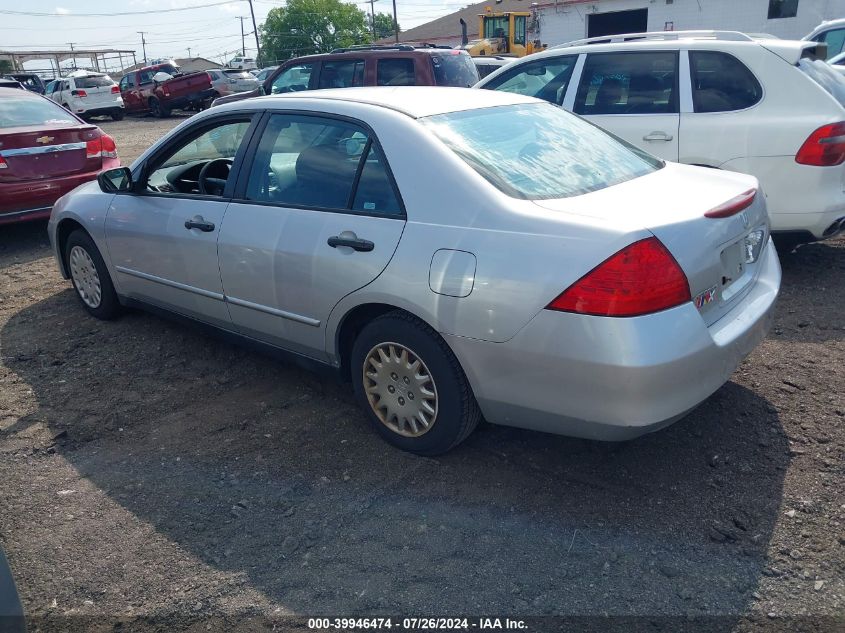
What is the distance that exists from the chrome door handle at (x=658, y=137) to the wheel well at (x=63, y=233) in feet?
14.5

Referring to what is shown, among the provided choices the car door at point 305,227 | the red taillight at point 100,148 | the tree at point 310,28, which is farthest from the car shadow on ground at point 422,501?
the tree at point 310,28

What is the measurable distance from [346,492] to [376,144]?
1618 millimetres

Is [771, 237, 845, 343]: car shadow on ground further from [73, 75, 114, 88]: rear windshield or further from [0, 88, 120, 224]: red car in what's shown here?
[73, 75, 114, 88]: rear windshield

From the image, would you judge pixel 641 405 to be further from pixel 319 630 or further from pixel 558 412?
pixel 319 630

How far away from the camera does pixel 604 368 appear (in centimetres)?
267

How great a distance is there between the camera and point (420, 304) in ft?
10.1

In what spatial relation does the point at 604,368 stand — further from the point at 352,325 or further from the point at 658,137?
the point at 658,137

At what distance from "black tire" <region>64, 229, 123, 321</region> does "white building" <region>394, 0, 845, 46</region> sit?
26.0 meters

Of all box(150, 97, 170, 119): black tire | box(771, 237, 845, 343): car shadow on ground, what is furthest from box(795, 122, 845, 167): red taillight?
box(150, 97, 170, 119): black tire

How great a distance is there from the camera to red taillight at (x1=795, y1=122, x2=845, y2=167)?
5156 mm

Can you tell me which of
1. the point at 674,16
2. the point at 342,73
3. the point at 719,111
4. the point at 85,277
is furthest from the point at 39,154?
the point at 674,16

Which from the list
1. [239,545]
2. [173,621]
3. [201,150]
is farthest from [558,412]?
[201,150]

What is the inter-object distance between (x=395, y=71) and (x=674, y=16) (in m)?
22.2

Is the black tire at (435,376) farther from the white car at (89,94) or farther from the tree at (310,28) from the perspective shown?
the tree at (310,28)
